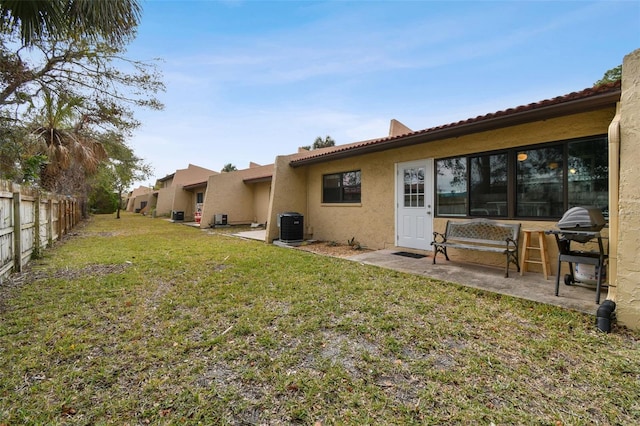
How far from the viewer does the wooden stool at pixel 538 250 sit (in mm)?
4922

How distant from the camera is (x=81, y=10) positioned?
407 centimetres

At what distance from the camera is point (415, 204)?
24.2 feet

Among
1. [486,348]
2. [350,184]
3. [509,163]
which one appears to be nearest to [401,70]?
[350,184]

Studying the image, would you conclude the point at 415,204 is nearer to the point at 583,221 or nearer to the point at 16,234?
the point at 583,221

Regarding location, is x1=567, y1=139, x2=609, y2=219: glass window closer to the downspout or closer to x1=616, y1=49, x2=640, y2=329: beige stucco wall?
the downspout

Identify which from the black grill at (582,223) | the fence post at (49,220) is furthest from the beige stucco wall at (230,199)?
the black grill at (582,223)

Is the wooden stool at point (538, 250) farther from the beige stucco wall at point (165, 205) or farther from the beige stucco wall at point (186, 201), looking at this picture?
the beige stucco wall at point (165, 205)

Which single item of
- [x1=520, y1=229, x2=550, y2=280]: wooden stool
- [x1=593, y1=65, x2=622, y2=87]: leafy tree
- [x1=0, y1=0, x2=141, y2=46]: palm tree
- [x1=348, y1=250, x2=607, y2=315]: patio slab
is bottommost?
[x1=348, y1=250, x2=607, y2=315]: patio slab

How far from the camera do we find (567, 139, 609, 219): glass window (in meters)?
4.64

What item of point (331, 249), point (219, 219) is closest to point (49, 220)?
point (219, 219)

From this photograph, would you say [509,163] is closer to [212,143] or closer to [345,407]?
[345,407]

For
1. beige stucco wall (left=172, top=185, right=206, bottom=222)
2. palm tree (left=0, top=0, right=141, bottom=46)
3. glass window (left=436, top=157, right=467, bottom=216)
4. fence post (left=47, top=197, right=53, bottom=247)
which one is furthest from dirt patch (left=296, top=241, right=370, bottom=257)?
beige stucco wall (left=172, top=185, right=206, bottom=222)

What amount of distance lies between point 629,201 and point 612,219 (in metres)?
0.59

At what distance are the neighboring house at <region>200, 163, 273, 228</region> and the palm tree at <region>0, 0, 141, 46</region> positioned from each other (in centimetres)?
1114
